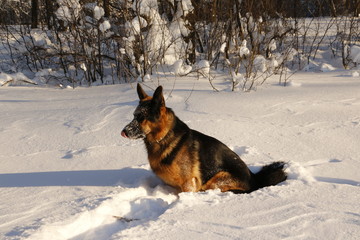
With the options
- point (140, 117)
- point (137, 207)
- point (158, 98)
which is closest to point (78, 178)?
point (137, 207)

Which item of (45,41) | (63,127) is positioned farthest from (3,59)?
(63,127)

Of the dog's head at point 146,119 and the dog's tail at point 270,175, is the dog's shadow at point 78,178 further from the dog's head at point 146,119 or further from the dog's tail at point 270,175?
the dog's tail at point 270,175

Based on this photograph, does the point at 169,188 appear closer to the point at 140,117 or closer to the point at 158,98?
the point at 140,117

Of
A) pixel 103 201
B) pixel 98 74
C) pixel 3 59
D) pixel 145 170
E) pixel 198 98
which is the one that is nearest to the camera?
pixel 103 201

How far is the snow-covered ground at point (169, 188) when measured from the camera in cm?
256

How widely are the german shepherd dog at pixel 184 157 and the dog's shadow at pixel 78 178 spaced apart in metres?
0.43

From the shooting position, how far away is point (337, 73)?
26.5 feet

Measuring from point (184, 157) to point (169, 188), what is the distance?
40cm

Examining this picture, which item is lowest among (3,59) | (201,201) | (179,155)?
(201,201)

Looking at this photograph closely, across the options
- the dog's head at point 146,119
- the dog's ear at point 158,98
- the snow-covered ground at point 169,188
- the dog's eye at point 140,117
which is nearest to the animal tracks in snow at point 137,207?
the snow-covered ground at point 169,188

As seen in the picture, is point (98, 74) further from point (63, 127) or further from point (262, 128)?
point (262, 128)

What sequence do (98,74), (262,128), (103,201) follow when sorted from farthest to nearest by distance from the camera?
(98,74) → (262,128) → (103,201)

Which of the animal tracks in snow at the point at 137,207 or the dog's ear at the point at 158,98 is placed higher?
the dog's ear at the point at 158,98

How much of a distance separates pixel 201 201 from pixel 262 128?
2129 mm
